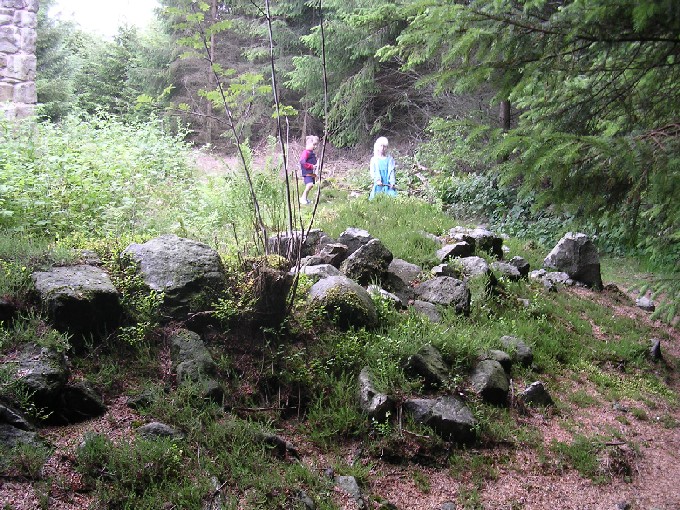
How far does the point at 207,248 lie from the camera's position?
185 inches

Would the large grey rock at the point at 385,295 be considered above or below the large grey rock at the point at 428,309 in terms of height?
above

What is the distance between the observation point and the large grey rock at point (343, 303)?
476cm

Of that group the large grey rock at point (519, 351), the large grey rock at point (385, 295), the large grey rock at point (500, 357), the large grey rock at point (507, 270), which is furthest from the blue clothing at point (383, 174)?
the large grey rock at point (500, 357)

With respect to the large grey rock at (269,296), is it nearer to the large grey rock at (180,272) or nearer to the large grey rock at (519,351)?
the large grey rock at (180,272)

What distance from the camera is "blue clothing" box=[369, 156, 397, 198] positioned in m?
11.8

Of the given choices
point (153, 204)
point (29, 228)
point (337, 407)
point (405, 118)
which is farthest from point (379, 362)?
point (405, 118)

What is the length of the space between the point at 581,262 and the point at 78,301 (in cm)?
733

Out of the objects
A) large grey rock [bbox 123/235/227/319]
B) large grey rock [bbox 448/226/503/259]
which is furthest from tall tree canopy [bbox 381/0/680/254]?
large grey rock [bbox 448/226/503/259]

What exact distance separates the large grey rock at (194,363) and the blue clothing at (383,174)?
326 inches

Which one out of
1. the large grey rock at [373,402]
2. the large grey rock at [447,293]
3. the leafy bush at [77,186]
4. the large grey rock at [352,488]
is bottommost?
the large grey rock at [352,488]

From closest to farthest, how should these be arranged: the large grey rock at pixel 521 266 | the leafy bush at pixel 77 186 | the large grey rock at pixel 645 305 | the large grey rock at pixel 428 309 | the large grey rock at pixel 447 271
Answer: the large grey rock at pixel 428 309, the leafy bush at pixel 77 186, the large grey rock at pixel 447 271, the large grey rock at pixel 521 266, the large grey rock at pixel 645 305

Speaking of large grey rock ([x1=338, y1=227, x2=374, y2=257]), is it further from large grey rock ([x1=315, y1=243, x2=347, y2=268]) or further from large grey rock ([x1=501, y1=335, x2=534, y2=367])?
large grey rock ([x1=501, y1=335, x2=534, y2=367])

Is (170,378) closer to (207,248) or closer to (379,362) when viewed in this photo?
(207,248)

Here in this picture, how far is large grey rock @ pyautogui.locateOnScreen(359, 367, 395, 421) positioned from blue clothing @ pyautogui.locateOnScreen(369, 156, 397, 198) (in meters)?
8.13
